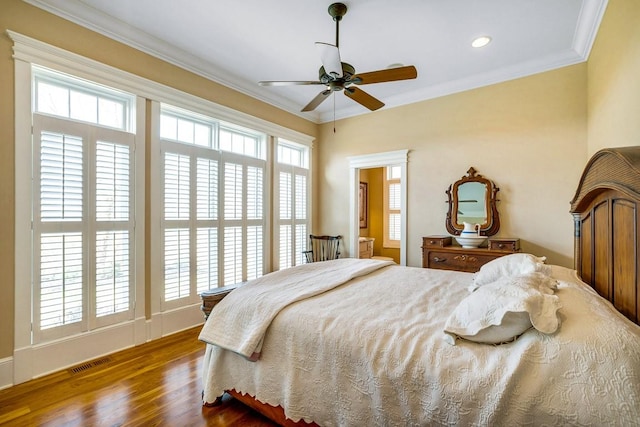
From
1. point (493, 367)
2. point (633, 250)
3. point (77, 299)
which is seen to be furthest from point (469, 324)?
point (77, 299)

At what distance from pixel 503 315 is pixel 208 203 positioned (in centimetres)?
316

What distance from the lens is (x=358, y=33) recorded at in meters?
2.82

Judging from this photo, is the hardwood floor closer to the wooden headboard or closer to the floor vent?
the floor vent

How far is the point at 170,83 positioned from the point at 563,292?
3.77 m

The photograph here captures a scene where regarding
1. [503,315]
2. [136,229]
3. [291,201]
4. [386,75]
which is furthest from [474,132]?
[136,229]

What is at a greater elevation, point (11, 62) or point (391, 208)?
point (11, 62)

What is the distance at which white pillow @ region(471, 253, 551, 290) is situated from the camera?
5.92 feet

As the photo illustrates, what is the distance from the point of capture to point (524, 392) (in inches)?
39.6

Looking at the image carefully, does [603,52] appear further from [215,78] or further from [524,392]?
[215,78]

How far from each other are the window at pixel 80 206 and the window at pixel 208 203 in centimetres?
40

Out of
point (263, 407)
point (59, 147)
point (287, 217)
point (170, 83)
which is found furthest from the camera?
point (287, 217)

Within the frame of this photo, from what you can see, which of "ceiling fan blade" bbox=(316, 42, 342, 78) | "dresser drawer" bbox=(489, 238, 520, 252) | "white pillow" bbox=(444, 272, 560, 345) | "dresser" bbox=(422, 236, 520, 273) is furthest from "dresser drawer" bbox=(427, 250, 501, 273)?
"ceiling fan blade" bbox=(316, 42, 342, 78)

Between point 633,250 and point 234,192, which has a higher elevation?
point 234,192

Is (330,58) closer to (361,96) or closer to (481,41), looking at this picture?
(361,96)
